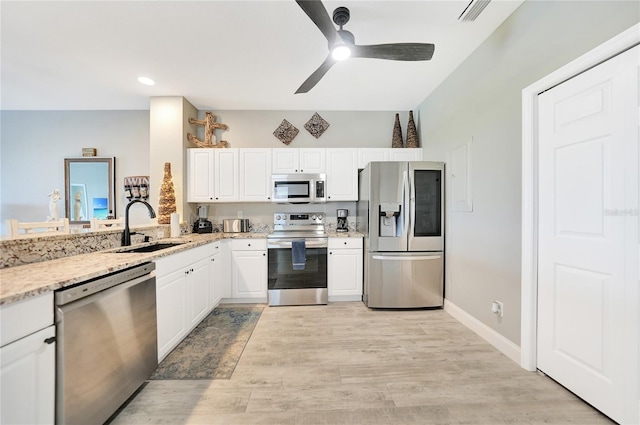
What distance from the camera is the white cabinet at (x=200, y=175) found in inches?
140

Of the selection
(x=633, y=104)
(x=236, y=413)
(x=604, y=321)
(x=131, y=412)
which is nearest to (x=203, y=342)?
(x=131, y=412)

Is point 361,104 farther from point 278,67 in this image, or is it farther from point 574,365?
point 574,365

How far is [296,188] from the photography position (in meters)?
3.54

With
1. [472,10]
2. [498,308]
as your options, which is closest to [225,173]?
[472,10]

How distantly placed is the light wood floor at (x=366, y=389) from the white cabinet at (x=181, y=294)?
0.43 meters

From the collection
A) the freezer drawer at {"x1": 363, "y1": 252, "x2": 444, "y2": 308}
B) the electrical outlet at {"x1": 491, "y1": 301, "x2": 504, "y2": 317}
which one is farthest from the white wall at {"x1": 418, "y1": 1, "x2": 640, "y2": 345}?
the freezer drawer at {"x1": 363, "y1": 252, "x2": 444, "y2": 308}

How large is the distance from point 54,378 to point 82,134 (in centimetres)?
430

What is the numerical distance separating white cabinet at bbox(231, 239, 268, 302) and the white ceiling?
204cm

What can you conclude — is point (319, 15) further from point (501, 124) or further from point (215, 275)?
point (215, 275)

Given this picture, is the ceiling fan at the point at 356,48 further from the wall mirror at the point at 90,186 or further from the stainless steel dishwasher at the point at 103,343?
the wall mirror at the point at 90,186

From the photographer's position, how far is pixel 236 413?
1492 millimetres

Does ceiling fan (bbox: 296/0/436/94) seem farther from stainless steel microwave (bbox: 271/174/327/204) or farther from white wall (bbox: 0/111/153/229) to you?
white wall (bbox: 0/111/153/229)

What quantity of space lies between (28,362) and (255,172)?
2.85m

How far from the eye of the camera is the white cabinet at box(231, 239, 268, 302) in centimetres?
323
